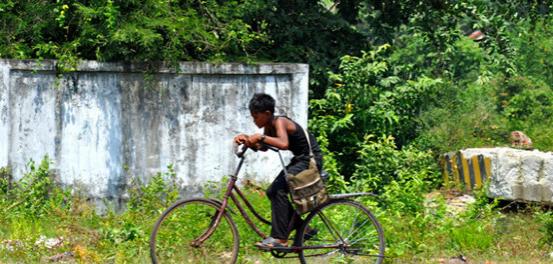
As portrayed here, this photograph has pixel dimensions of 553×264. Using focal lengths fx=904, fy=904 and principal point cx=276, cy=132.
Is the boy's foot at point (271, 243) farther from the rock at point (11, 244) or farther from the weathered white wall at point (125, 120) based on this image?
the weathered white wall at point (125, 120)

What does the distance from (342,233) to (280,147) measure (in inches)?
38.3

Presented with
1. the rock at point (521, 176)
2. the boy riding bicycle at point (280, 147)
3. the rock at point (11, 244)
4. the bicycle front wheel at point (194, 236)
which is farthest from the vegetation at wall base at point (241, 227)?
the boy riding bicycle at point (280, 147)

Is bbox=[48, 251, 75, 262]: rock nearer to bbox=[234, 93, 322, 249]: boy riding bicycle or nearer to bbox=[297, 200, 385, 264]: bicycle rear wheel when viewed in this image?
bbox=[234, 93, 322, 249]: boy riding bicycle

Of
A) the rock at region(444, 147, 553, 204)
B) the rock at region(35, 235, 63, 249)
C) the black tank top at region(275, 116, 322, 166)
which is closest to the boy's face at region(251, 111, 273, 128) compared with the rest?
the black tank top at region(275, 116, 322, 166)

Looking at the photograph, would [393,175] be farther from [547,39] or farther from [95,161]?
[547,39]

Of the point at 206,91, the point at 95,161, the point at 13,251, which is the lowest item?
the point at 13,251

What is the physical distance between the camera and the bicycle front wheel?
22.1 ft

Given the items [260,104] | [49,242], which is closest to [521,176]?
[260,104]

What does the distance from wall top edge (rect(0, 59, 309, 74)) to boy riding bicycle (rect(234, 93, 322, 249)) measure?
102 inches

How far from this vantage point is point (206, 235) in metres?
6.70

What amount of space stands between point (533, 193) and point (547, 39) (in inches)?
225

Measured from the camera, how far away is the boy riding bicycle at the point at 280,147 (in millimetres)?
6699

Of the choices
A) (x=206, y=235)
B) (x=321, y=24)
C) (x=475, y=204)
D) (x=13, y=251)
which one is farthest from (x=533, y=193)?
(x=13, y=251)

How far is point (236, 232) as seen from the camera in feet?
22.4
